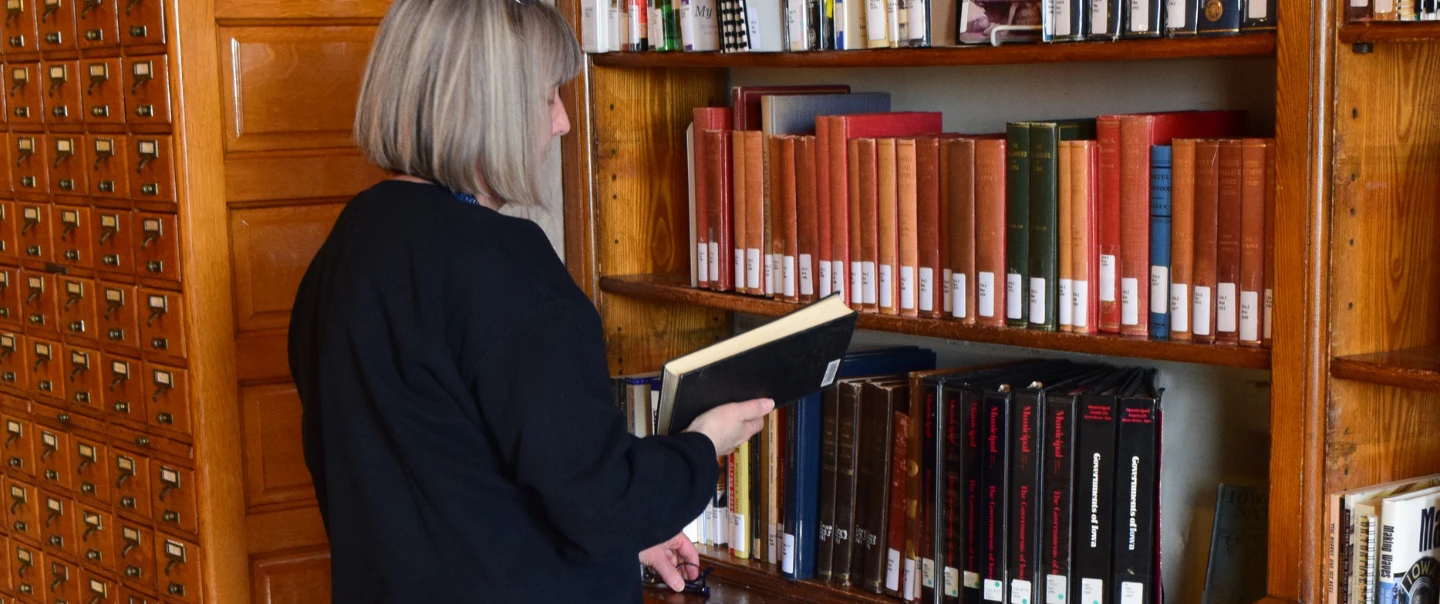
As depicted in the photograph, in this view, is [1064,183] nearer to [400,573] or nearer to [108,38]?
[400,573]

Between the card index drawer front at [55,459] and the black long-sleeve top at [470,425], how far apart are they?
1633 millimetres

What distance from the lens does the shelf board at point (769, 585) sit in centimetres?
183

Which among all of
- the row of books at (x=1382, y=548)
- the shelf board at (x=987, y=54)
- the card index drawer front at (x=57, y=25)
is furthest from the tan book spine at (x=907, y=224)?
the card index drawer front at (x=57, y=25)

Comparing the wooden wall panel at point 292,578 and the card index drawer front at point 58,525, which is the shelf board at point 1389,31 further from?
the card index drawer front at point 58,525

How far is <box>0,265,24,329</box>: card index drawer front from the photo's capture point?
2799 millimetres

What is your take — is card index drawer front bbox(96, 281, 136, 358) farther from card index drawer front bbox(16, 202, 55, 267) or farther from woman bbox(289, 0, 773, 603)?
woman bbox(289, 0, 773, 603)

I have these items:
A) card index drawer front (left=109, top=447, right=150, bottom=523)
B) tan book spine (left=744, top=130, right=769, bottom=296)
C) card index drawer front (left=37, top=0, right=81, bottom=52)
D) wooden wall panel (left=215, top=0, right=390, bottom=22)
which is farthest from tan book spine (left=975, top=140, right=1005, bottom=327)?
card index drawer front (left=37, top=0, right=81, bottom=52)

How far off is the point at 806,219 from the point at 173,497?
4.48 ft

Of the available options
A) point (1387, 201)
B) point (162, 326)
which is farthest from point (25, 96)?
point (1387, 201)

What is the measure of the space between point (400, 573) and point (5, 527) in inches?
82.0

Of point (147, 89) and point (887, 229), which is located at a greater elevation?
point (147, 89)

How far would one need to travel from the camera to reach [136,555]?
8.54 ft

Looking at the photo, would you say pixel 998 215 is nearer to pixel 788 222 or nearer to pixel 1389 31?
pixel 788 222

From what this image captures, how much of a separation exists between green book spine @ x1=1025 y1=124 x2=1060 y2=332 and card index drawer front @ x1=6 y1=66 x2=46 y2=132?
1989 millimetres
